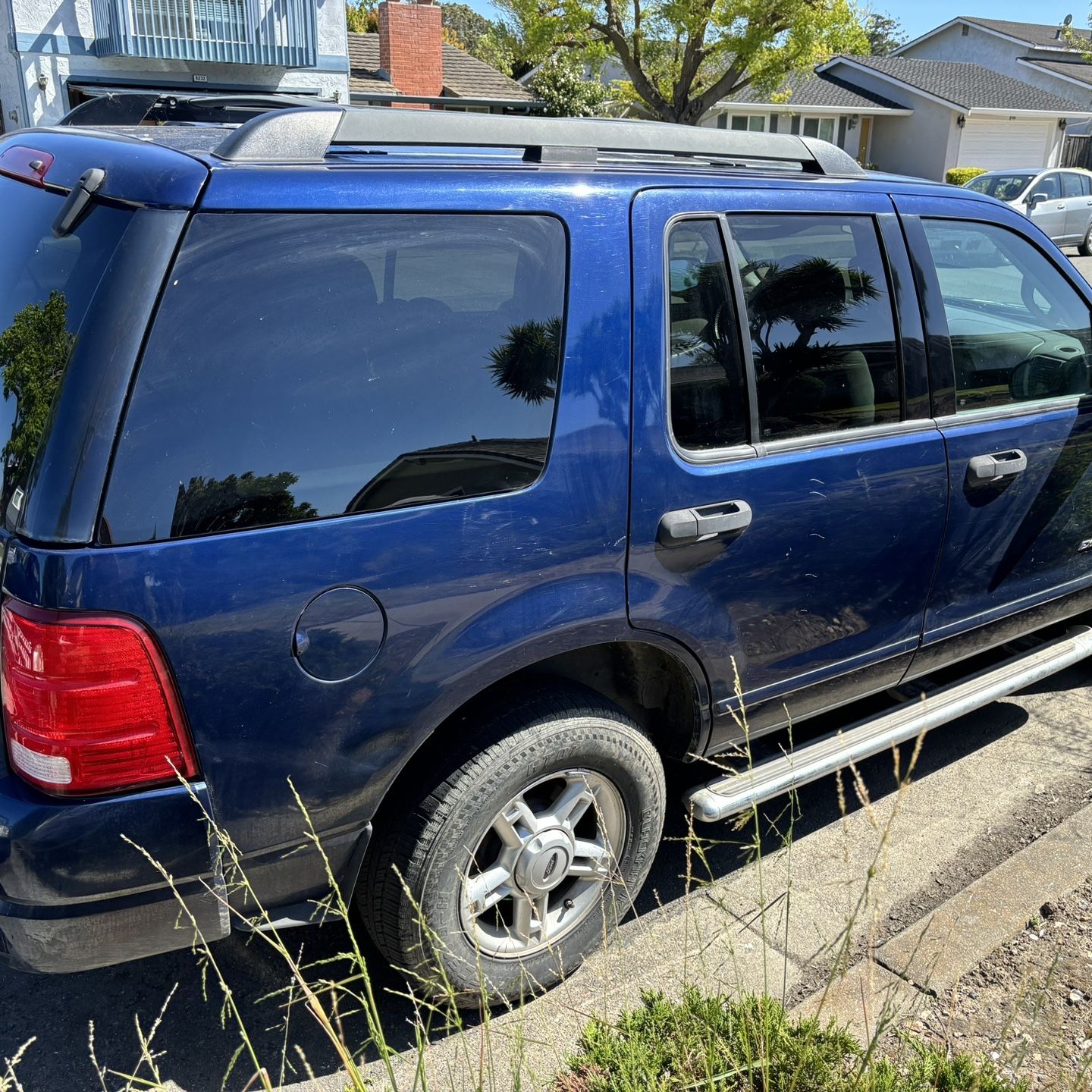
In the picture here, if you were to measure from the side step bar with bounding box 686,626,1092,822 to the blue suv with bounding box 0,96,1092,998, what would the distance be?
26 mm

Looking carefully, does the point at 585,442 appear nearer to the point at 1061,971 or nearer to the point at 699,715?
the point at 699,715

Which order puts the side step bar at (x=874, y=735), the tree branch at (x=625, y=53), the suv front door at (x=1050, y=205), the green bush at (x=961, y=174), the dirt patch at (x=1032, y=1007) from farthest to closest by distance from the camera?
the green bush at (x=961, y=174) → the tree branch at (x=625, y=53) → the suv front door at (x=1050, y=205) → the side step bar at (x=874, y=735) → the dirt patch at (x=1032, y=1007)

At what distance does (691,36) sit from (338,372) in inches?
1117

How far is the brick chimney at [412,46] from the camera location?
25.3 meters

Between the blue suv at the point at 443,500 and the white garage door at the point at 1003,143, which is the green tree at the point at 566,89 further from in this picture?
the blue suv at the point at 443,500

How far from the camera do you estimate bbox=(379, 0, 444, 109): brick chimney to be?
25344 millimetres

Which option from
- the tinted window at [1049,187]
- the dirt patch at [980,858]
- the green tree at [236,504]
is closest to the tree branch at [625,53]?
the tinted window at [1049,187]

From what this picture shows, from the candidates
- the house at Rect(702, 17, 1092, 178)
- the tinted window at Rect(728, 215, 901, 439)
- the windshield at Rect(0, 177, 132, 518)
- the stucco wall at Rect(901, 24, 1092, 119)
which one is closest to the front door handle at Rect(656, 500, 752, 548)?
the tinted window at Rect(728, 215, 901, 439)

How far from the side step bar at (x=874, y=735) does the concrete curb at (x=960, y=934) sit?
482 mm

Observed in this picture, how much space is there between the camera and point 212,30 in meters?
19.1

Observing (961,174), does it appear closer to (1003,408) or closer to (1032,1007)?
(1003,408)

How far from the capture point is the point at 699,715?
292cm

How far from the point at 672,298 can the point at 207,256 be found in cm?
116

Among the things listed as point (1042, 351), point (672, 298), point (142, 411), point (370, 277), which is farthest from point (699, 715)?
point (1042, 351)
